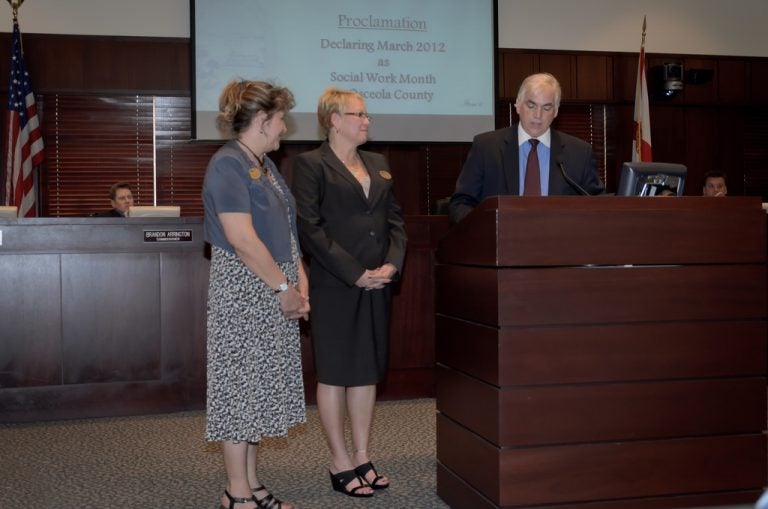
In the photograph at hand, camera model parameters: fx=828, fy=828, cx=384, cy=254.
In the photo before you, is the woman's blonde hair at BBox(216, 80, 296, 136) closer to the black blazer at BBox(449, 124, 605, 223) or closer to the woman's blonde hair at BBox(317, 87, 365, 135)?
the woman's blonde hair at BBox(317, 87, 365, 135)

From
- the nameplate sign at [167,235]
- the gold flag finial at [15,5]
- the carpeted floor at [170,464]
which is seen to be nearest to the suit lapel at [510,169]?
the carpeted floor at [170,464]

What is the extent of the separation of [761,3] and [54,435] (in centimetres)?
801

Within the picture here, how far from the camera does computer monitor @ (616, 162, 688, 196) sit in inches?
102

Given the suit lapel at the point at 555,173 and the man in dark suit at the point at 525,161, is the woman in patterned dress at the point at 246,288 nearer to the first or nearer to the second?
the man in dark suit at the point at 525,161

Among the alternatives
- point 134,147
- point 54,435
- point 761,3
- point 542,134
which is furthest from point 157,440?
point 761,3

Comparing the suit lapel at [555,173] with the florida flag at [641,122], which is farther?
the florida flag at [641,122]

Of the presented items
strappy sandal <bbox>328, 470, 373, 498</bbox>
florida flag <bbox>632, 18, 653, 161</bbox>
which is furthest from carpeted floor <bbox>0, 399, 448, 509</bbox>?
florida flag <bbox>632, 18, 653, 161</bbox>

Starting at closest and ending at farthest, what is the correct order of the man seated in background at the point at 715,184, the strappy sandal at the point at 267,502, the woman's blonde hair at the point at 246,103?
the woman's blonde hair at the point at 246,103, the strappy sandal at the point at 267,502, the man seated in background at the point at 715,184

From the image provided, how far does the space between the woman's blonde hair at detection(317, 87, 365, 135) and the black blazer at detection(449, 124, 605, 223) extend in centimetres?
50

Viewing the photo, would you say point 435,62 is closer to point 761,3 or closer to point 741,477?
point 761,3

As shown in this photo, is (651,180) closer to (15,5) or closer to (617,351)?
(617,351)

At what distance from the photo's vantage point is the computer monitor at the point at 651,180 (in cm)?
260

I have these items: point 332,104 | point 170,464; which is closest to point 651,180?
point 332,104

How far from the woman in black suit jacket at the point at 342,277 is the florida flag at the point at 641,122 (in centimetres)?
495
